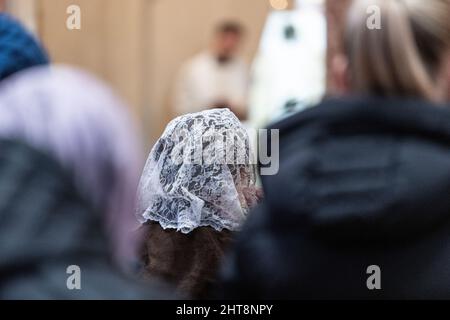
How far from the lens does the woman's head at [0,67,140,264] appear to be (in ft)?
6.61

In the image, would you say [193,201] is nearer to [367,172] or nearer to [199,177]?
[199,177]

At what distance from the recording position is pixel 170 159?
3377mm

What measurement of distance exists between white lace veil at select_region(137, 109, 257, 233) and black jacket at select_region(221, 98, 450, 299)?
907mm

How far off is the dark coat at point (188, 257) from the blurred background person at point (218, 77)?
4964mm

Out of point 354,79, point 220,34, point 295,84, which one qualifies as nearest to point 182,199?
point 354,79

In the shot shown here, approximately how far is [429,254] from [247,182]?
113 cm

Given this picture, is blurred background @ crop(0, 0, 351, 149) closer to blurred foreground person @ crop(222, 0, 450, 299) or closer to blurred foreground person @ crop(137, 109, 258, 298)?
→ blurred foreground person @ crop(137, 109, 258, 298)

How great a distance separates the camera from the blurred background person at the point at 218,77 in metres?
8.46

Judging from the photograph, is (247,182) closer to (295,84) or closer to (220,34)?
(295,84)

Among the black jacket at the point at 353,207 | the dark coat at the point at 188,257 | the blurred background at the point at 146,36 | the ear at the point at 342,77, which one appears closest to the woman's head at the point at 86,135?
the black jacket at the point at 353,207

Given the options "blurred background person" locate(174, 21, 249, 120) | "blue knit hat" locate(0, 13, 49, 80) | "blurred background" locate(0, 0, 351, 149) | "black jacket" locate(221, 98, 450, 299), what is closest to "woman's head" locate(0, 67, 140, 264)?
"black jacket" locate(221, 98, 450, 299)

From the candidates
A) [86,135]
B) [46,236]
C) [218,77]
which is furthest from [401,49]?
[218,77]

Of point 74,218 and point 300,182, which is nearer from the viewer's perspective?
point 74,218

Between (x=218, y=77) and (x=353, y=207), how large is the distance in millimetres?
6302
